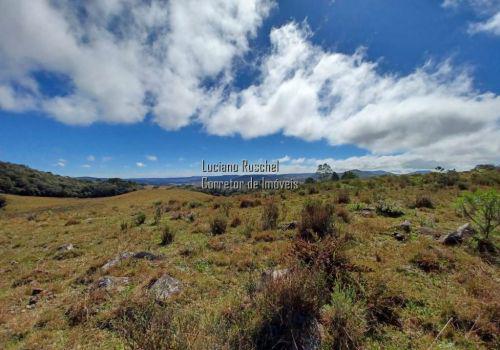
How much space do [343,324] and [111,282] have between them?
4.73 meters

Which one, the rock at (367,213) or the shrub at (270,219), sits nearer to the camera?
the shrub at (270,219)

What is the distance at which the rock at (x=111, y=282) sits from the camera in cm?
539

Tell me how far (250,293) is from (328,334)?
4.35ft

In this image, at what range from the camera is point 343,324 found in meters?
3.58

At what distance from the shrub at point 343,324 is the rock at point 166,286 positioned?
2825 mm

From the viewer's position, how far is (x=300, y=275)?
12.7ft

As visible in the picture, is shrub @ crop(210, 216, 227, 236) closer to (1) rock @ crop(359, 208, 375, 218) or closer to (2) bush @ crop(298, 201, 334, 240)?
(2) bush @ crop(298, 201, 334, 240)

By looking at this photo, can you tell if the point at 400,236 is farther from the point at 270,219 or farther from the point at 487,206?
the point at 270,219

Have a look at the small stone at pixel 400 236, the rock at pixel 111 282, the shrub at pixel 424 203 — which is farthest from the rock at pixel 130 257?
the shrub at pixel 424 203

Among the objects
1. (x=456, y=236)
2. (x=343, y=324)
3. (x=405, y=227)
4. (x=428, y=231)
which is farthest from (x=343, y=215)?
(x=343, y=324)

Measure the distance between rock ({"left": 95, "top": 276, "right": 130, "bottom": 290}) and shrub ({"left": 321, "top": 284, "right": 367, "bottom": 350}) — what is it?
4.21 meters

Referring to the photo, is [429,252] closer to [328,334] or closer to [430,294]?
[430,294]

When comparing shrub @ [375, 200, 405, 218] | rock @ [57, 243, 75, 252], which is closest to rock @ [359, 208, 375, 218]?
shrub @ [375, 200, 405, 218]

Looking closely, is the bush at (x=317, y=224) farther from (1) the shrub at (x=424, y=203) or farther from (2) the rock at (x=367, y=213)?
(1) the shrub at (x=424, y=203)
